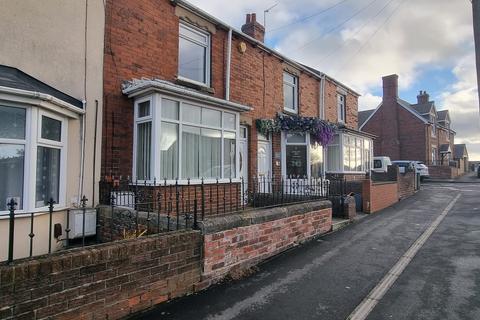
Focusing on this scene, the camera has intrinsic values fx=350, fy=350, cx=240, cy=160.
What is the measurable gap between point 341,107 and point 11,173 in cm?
1528

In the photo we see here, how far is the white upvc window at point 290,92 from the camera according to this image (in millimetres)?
13445

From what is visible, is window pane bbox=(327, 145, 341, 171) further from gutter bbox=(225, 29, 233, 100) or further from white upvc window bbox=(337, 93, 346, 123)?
gutter bbox=(225, 29, 233, 100)

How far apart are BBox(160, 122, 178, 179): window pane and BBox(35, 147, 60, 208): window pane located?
1.93 meters

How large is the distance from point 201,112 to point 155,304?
4823 mm

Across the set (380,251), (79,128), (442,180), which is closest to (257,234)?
(380,251)

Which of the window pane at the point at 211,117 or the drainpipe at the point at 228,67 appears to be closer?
the window pane at the point at 211,117

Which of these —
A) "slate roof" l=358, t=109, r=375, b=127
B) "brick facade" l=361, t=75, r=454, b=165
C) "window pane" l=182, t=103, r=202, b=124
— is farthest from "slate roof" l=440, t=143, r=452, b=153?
"window pane" l=182, t=103, r=202, b=124

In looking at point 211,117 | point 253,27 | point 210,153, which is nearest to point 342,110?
point 253,27

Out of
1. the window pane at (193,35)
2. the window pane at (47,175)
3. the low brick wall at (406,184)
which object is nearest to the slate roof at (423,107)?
the low brick wall at (406,184)

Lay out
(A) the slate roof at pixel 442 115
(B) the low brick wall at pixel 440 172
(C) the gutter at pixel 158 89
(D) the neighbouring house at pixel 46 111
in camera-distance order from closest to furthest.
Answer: (D) the neighbouring house at pixel 46 111
(C) the gutter at pixel 158 89
(B) the low brick wall at pixel 440 172
(A) the slate roof at pixel 442 115

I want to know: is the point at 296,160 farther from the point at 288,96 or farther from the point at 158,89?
the point at 158,89

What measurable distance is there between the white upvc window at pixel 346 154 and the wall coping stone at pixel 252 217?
7654 millimetres

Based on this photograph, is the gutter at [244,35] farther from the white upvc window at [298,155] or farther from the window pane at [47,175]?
the window pane at [47,175]

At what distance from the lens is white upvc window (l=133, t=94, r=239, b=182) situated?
23.5ft
